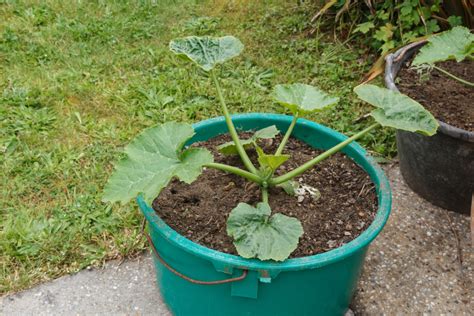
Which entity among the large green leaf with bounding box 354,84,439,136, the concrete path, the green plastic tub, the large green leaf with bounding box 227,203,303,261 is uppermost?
the large green leaf with bounding box 354,84,439,136

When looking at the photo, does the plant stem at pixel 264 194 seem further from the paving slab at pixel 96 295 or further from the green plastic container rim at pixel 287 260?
the paving slab at pixel 96 295

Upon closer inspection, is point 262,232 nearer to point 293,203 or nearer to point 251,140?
point 293,203

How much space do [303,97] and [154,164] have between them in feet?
2.02

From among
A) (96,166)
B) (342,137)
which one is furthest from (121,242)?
(342,137)

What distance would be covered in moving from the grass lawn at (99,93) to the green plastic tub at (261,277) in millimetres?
583

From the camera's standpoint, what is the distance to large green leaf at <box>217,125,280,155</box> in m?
2.14

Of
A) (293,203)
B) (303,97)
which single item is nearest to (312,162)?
(293,203)

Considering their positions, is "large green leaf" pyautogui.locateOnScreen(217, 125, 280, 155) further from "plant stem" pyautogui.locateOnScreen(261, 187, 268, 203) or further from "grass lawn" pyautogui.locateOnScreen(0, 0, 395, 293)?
"grass lawn" pyautogui.locateOnScreen(0, 0, 395, 293)

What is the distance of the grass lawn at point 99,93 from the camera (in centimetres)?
254

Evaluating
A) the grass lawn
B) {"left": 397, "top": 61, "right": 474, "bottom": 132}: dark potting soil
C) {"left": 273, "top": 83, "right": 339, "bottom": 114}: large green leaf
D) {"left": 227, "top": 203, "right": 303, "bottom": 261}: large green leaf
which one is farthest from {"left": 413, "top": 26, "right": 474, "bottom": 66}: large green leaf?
{"left": 227, "top": 203, "right": 303, "bottom": 261}: large green leaf

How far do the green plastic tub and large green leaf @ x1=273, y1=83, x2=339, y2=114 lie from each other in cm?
29

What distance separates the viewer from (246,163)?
2.06 meters

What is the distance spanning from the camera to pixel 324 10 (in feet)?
12.2

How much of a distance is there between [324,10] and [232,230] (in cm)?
228
